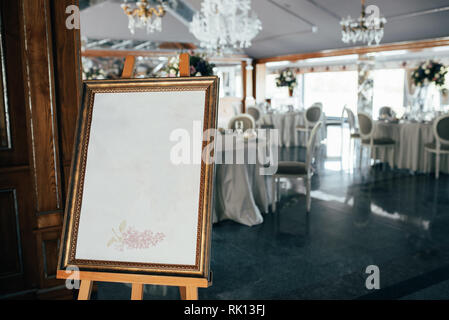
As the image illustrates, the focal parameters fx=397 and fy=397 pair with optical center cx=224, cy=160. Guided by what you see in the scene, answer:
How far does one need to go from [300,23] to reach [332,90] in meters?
7.70

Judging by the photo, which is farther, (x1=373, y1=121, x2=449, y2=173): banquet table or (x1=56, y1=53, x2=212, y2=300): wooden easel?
(x1=373, y1=121, x2=449, y2=173): banquet table

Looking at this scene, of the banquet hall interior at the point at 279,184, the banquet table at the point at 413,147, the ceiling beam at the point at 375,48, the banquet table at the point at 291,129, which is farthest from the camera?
the banquet table at the point at 291,129

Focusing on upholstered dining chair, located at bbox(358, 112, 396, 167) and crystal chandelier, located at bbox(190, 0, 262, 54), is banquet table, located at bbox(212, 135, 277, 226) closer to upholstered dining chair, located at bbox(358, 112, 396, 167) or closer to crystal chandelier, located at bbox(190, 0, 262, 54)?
upholstered dining chair, located at bbox(358, 112, 396, 167)

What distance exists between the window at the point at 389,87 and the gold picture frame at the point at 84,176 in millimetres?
14513

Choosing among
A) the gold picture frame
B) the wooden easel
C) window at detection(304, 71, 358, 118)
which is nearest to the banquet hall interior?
the gold picture frame

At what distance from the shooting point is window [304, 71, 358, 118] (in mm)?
16453

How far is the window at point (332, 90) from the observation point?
1645cm

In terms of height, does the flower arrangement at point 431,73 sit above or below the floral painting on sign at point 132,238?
above

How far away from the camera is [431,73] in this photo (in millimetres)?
6613

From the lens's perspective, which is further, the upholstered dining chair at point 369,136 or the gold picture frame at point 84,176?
the upholstered dining chair at point 369,136

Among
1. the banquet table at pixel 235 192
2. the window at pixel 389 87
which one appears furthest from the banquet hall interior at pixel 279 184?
the window at pixel 389 87

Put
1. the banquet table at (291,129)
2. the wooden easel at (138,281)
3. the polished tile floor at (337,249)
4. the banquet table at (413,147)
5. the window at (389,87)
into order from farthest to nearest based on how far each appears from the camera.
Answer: the window at (389,87) < the banquet table at (291,129) < the banquet table at (413,147) < the polished tile floor at (337,249) < the wooden easel at (138,281)

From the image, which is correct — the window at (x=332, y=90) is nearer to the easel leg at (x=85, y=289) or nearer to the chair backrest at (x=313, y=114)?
the chair backrest at (x=313, y=114)

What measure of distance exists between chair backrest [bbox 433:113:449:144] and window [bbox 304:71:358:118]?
10571mm
